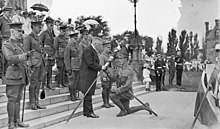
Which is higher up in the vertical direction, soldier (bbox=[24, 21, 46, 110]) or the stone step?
soldier (bbox=[24, 21, 46, 110])

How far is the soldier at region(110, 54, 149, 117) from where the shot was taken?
729 centimetres

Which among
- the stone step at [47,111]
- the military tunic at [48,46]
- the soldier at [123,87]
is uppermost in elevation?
the military tunic at [48,46]

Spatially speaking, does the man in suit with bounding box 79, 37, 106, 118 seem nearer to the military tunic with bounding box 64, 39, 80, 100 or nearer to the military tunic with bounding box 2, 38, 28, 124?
the military tunic with bounding box 64, 39, 80, 100

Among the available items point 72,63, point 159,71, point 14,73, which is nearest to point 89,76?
point 72,63

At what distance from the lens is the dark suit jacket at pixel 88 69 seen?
282 inches

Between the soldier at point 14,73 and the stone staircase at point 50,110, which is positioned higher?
the soldier at point 14,73

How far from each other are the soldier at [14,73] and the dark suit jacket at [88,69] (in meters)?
1.79

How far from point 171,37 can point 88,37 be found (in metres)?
2.81

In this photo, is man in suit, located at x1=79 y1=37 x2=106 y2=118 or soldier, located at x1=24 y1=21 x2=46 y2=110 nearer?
soldier, located at x1=24 y1=21 x2=46 y2=110

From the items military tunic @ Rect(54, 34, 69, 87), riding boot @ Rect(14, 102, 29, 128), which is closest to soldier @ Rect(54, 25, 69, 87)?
military tunic @ Rect(54, 34, 69, 87)

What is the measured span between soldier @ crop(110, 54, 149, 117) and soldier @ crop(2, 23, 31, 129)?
236 cm

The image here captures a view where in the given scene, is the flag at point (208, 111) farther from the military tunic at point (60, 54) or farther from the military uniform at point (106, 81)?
the military tunic at point (60, 54)

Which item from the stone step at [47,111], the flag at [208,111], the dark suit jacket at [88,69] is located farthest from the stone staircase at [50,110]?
the flag at [208,111]

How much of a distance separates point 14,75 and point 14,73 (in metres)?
0.04
